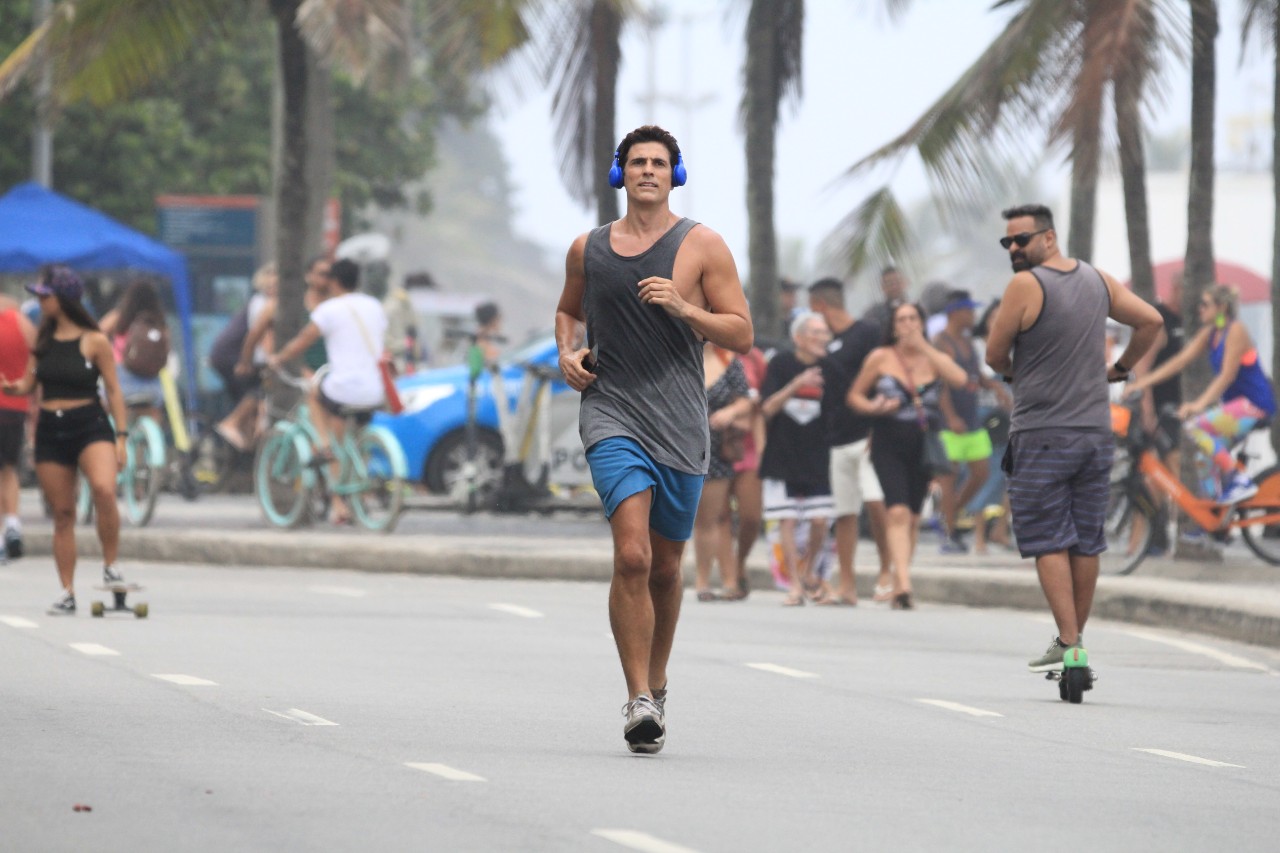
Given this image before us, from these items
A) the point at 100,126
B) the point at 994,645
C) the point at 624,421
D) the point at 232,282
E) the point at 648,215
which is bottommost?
the point at 994,645

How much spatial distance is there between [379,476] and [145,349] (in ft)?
9.49

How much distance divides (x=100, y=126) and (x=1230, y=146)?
273ft

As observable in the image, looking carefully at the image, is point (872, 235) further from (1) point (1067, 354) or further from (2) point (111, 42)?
(1) point (1067, 354)

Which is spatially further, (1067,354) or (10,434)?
(10,434)

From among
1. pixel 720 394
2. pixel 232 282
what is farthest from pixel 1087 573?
pixel 232 282

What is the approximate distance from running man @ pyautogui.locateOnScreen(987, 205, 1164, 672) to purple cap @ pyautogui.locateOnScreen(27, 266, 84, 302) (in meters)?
5.38

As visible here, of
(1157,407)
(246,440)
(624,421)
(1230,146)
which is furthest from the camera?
(1230,146)

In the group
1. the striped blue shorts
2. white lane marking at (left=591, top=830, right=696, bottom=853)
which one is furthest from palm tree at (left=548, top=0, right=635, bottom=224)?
white lane marking at (left=591, top=830, right=696, bottom=853)

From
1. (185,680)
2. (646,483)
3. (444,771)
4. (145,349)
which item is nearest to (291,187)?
(145,349)

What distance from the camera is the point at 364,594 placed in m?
15.6

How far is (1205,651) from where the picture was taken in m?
13.1

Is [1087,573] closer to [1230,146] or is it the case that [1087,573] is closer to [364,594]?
[364,594]

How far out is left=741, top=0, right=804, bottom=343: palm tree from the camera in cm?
2209

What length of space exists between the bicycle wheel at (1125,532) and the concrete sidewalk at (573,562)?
171 mm
